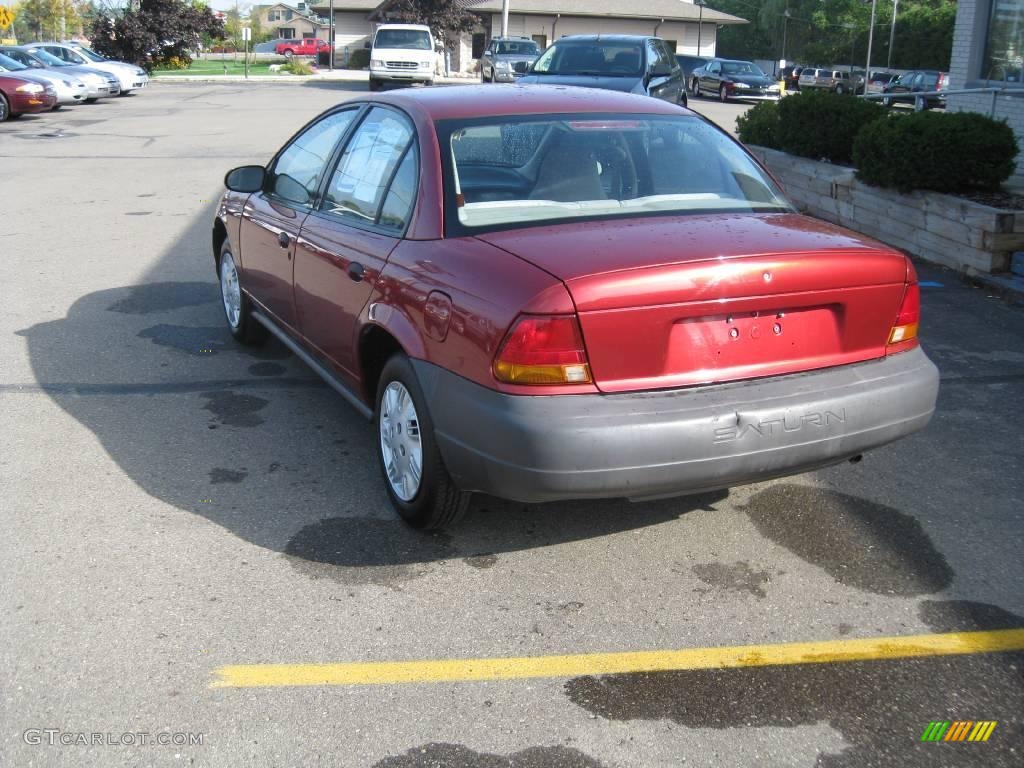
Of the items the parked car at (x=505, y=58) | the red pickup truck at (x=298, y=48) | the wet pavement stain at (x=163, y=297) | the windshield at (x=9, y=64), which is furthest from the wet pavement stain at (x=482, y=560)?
the red pickup truck at (x=298, y=48)

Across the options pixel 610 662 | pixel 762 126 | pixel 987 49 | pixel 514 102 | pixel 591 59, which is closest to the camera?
pixel 610 662

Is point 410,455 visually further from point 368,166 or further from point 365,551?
point 368,166

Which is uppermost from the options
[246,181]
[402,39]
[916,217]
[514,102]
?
[402,39]

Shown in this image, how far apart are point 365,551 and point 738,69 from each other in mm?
37771

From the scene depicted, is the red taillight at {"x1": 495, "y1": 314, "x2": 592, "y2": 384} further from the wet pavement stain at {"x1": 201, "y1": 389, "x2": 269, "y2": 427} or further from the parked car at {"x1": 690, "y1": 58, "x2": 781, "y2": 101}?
the parked car at {"x1": 690, "y1": 58, "x2": 781, "y2": 101}

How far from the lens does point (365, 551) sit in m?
4.15

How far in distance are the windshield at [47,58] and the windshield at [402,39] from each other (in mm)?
9836

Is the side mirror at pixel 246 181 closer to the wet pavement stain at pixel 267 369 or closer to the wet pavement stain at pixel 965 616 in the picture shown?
the wet pavement stain at pixel 267 369

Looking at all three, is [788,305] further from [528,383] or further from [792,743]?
[792,743]

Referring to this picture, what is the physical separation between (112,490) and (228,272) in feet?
Answer: 8.15

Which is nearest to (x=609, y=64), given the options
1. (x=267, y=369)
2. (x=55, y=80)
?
(x=267, y=369)

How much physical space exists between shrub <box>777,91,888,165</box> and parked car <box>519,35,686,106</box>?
150 inches

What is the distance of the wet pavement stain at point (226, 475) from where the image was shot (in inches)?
190

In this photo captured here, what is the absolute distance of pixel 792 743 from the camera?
299 cm
